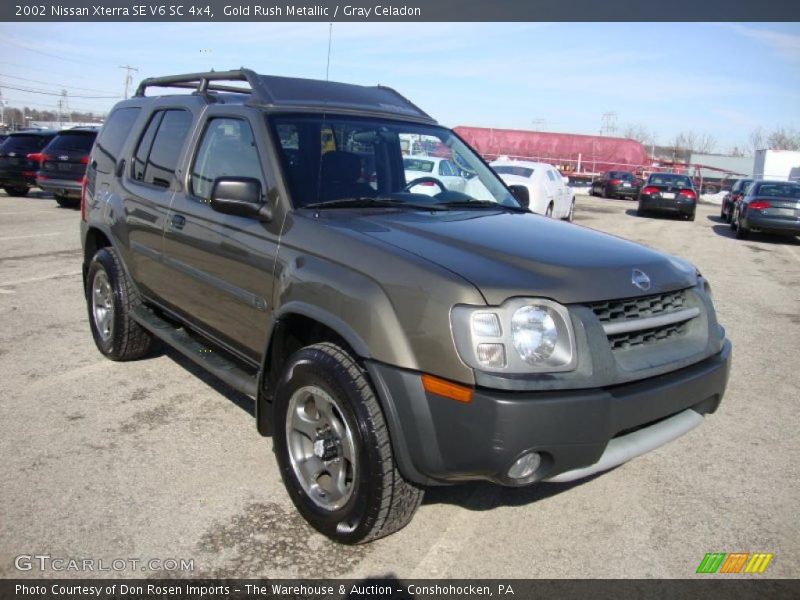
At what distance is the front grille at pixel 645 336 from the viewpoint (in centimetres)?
286

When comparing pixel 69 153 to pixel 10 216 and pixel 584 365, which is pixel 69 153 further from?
pixel 584 365

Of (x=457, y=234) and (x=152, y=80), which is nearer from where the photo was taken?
(x=457, y=234)

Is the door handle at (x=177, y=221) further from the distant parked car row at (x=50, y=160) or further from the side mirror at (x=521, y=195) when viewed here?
the distant parked car row at (x=50, y=160)

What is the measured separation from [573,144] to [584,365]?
46852 millimetres

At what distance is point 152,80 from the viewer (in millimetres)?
5438

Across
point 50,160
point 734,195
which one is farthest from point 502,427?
point 734,195

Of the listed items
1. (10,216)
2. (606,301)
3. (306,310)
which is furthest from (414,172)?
(10,216)

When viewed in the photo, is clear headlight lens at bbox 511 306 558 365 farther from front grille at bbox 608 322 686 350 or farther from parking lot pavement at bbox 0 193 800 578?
parking lot pavement at bbox 0 193 800 578

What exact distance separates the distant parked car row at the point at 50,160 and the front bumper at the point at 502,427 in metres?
14.6

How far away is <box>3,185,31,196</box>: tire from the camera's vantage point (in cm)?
1825

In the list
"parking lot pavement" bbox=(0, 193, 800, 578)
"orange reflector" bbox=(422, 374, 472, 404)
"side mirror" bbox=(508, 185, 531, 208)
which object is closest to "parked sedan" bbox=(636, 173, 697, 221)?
"parking lot pavement" bbox=(0, 193, 800, 578)

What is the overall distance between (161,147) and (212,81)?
0.58m

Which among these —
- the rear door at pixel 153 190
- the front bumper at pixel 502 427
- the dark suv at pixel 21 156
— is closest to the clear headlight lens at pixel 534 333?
the front bumper at pixel 502 427

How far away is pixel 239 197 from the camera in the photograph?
10.7 feet
